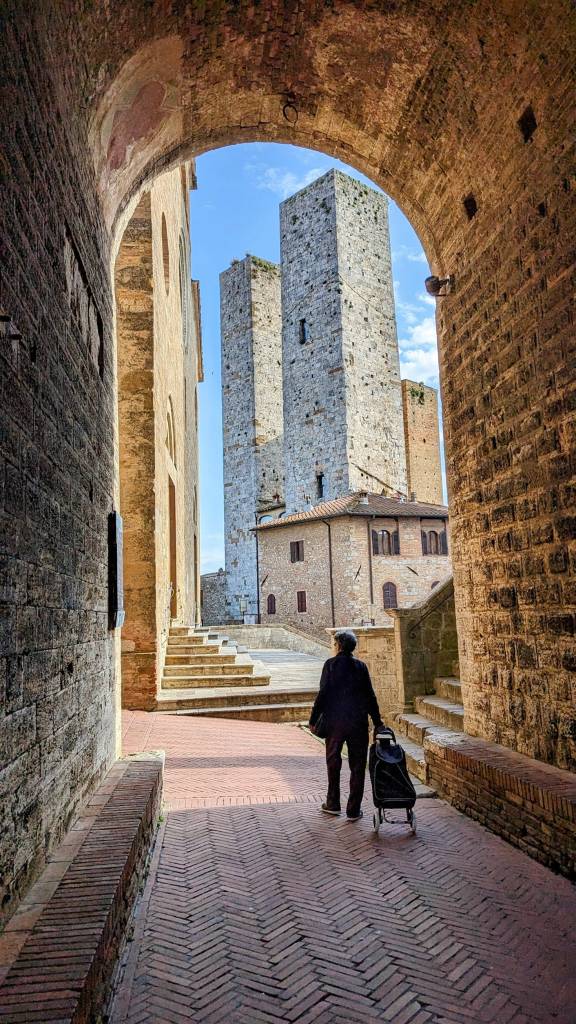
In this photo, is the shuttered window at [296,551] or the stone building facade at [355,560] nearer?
the stone building facade at [355,560]

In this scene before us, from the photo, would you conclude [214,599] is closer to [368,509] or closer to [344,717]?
[368,509]

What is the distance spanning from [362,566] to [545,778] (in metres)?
21.4

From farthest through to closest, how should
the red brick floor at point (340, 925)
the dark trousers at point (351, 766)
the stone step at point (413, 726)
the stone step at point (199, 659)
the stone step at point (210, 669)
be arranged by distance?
the stone step at point (199, 659) → the stone step at point (210, 669) → the stone step at point (413, 726) → the dark trousers at point (351, 766) → the red brick floor at point (340, 925)

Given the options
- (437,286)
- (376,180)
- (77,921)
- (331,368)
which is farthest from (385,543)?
(77,921)

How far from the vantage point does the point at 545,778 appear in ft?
14.2

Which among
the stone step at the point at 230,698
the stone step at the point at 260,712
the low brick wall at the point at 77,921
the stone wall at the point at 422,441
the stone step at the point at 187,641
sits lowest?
the stone step at the point at 260,712

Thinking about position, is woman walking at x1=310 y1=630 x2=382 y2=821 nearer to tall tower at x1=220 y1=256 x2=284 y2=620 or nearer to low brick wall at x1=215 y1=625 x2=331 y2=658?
low brick wall at x1=215 y1=625 x2=331 y2=658

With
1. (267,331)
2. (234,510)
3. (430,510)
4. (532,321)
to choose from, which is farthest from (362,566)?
(532,321)

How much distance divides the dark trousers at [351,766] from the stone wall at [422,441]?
29571 mm

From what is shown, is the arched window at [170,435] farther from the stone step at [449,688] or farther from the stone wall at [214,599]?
the stone wall at [214,599]

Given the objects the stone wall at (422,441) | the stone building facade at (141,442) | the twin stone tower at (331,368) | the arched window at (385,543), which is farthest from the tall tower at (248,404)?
the stone building facade at (141,442)

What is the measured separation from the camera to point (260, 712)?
9828 mm

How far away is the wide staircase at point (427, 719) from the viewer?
673cm

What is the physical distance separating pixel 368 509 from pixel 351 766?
67.6 ft
